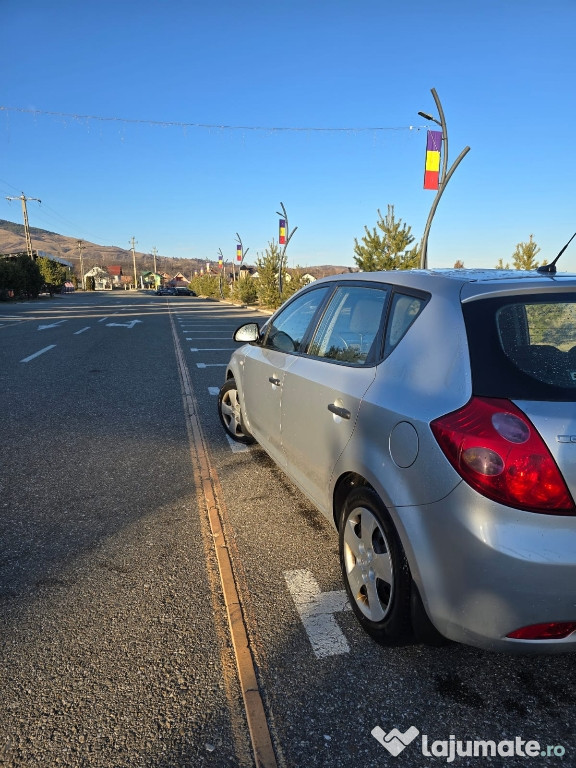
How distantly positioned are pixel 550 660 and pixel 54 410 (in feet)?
18.9

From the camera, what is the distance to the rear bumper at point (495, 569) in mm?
1629

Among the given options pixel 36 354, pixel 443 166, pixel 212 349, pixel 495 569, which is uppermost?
pixel 443 166

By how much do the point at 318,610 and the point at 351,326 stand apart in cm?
147

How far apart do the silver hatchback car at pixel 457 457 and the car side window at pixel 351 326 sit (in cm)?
2

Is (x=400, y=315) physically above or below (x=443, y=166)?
below

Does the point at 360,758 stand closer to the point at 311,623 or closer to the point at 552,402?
the point at 311,623

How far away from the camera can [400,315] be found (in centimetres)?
238

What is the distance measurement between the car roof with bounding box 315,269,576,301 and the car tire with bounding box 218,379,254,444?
255 centimetres

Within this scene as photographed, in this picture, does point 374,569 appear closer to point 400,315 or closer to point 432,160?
point 400,315

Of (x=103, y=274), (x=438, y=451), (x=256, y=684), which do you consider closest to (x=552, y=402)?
(x=438, y=451)

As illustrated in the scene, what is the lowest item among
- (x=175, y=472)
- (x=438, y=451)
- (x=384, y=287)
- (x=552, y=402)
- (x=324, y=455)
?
(x=175, y=472)

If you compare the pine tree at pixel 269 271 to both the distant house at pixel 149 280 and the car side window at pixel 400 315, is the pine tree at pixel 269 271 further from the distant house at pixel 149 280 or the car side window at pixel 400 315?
the distant house at pixel 149 280

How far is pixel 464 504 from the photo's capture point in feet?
5.58

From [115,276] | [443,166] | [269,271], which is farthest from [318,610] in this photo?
[115,276]
